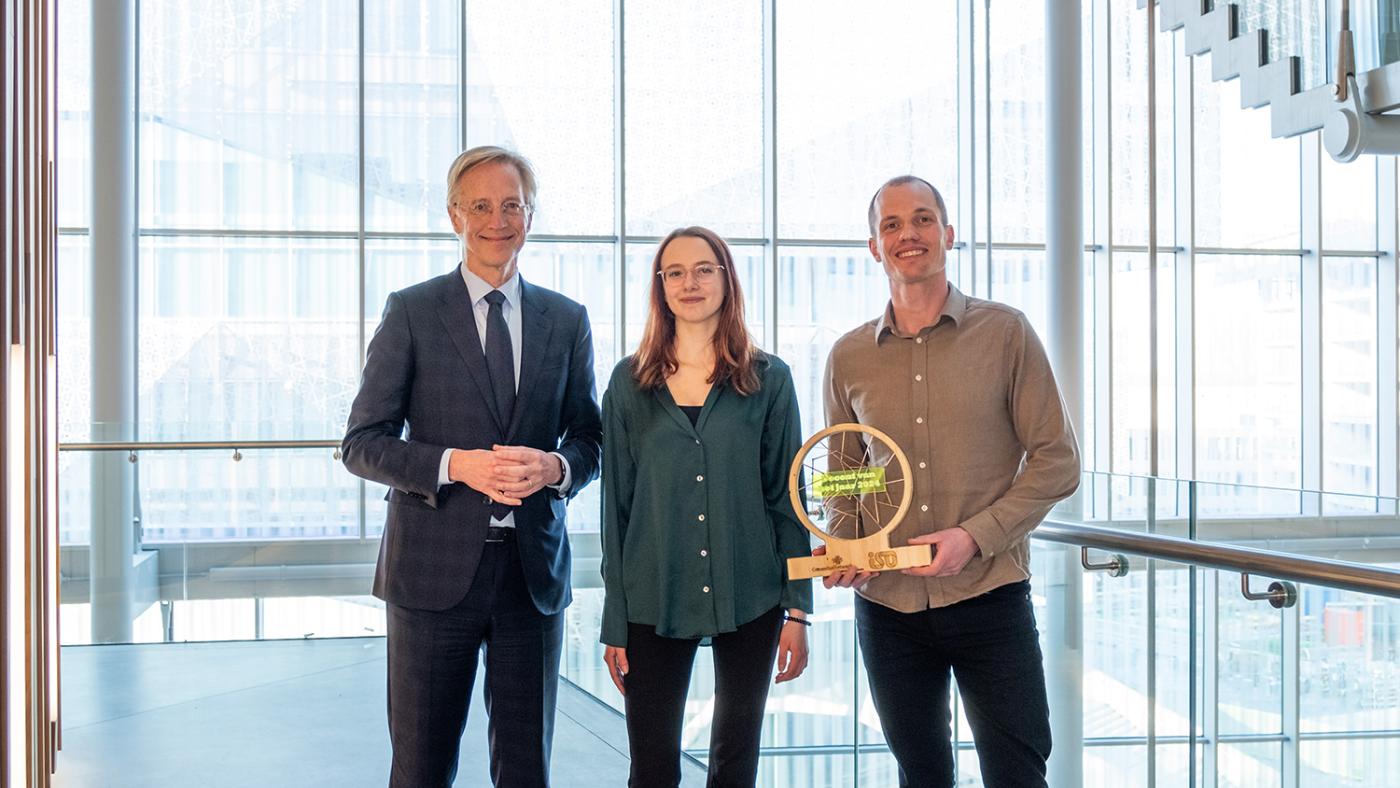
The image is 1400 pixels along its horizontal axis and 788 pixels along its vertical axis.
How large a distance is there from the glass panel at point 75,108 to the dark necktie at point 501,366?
667cm

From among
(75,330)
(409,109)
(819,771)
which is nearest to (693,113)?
(409,109)

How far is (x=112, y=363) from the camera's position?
25.5ft

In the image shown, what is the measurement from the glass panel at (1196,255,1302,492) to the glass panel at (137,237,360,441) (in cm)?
651

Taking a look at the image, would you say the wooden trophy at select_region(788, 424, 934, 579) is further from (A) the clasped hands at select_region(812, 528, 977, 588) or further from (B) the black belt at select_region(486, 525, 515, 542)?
(B) the black belt at select_region(486, 525, 515, 542)

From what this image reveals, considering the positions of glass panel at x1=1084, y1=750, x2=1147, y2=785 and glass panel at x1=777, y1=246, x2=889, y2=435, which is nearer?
glass panel at x1=1084, y1=750, x2=1147, y2=785

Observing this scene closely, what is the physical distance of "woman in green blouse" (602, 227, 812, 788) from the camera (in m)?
2.21

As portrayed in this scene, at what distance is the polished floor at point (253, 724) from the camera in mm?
3182

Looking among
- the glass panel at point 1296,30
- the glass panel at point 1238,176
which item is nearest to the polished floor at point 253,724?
the glass panel at point 1296,30

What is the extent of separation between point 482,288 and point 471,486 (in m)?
0.42

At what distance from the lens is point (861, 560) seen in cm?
216

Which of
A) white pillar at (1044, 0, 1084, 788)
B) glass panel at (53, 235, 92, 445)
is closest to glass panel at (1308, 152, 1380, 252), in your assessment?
white pillar at (1044, 0, 1084, 788)

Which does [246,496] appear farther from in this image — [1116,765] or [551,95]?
[1116,765]

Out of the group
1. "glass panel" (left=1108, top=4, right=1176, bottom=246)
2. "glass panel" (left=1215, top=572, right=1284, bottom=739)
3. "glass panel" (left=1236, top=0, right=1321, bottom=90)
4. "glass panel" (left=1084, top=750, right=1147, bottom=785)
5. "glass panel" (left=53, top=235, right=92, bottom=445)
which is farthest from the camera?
"glass panel" (left=1108, top=4, right=1176, bottom=246)

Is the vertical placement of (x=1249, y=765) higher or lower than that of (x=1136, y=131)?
lower
